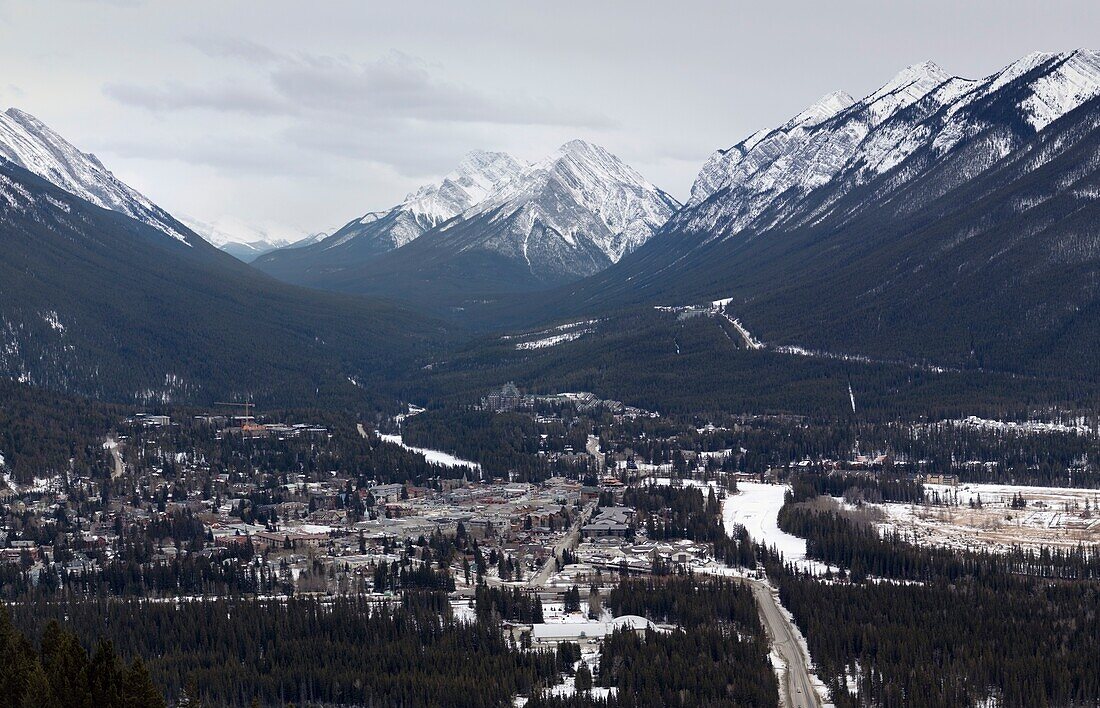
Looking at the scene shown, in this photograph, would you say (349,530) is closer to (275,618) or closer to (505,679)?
(275,618)

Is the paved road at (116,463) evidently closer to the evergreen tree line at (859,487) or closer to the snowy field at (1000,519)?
the evergreen tree line at (859,487)

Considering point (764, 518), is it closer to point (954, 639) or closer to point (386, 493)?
point (386, 493)

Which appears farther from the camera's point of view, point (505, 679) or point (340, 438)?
point (340, 438)

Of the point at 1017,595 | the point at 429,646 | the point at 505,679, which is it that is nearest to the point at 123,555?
the point at 429,646

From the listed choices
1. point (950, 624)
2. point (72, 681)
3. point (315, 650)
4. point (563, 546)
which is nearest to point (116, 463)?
point (563, 546)

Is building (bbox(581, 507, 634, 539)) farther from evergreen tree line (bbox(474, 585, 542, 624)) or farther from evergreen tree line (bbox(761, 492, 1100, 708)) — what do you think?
evergreen tree line (bbox(474, 585, 542, 624))
